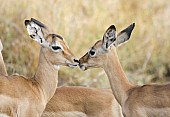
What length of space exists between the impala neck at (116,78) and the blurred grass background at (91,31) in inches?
124

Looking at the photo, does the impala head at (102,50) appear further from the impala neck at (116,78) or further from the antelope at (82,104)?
the antelope at (82,104)

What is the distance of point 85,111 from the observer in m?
9.98

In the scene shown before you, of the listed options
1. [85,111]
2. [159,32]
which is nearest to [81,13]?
[159,32]

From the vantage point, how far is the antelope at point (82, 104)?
9.97 m

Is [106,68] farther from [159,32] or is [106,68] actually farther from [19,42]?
[159,32]

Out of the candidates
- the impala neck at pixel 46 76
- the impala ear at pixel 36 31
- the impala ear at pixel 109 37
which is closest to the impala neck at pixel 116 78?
the impala ear at pixel 109 37

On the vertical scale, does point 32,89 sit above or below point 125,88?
above

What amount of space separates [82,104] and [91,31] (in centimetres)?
409

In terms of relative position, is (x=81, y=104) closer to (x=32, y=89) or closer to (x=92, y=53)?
(x=92, y=53)

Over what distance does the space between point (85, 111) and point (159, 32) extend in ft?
17.2

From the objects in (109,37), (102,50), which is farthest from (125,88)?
(109,37)

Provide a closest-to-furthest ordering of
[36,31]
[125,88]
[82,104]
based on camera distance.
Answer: [125,88]
[36,31]
[82,104]

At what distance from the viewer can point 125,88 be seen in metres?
9.55

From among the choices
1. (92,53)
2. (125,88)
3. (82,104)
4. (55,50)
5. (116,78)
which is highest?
(55,50)
